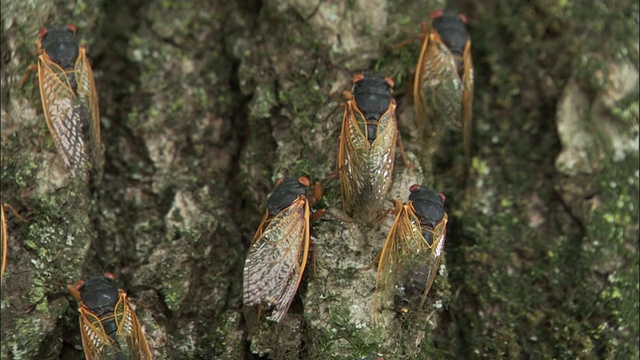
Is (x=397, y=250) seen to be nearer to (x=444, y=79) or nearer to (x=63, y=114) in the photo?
(x=444, y=79)

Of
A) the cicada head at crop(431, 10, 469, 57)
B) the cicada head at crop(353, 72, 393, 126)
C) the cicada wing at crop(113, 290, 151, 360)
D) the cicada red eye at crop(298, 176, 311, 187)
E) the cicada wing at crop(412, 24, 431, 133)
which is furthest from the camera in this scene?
the cicada head at crop(431, 10, 469, 57)

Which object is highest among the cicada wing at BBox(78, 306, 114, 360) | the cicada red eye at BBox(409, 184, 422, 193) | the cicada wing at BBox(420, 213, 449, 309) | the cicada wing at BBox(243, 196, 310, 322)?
the cicada wing at BBox(78, 306, 114, 360)

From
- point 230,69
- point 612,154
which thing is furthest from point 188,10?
point 612,154

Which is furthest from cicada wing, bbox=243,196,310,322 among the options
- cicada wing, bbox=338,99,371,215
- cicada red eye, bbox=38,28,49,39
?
cicada red eye, bbox=38,28,49,39

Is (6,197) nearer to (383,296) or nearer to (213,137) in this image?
(213,137)

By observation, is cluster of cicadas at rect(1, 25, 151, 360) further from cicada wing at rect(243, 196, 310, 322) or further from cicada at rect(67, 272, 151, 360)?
cicada wing at rect(243, 196, 310, 322)

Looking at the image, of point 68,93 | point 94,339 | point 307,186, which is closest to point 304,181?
point 307,186
